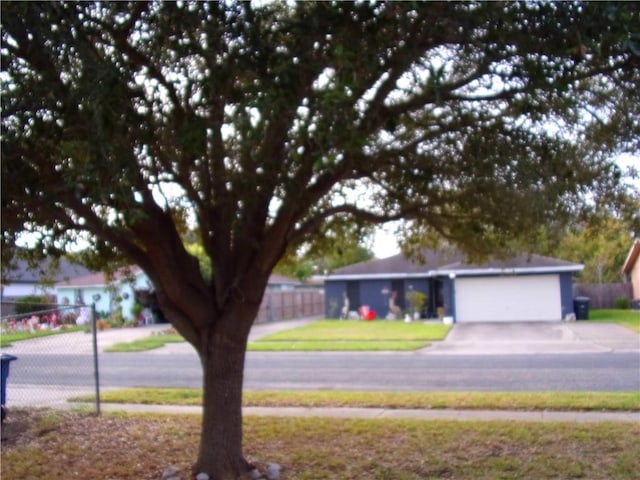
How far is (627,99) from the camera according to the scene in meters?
8.16

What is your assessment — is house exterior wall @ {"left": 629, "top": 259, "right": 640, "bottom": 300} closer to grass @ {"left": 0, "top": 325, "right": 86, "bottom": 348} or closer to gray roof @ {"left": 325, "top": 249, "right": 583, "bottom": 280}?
gray roof @ {"left": 325, "top": 249, "right": 583, "bottom": 280}

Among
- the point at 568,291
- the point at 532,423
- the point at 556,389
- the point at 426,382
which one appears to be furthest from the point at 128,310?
the point at 532,423

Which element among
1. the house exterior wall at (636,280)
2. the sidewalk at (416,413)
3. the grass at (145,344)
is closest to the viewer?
the sidewalk at (416,413)

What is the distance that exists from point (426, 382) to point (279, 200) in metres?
8.66

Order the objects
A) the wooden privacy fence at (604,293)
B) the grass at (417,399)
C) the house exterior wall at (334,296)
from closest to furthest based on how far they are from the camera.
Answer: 1. the grass at (417,399)
2. the wooden privacy fence at (604,293)
3. the house exterior wall at (334,296)

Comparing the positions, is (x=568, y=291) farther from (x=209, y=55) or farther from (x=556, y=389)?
(x=209, y=55)

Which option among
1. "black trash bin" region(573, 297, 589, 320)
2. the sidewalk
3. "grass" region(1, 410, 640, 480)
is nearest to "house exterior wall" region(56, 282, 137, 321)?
"black trash bin" region(573, 297, 589, 320)

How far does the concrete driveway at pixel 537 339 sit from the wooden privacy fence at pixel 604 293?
8.49 meters

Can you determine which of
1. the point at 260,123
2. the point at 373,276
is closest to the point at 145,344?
the point at 373,276

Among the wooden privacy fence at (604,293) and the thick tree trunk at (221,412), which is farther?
the wooden privacy fence at (604,293)

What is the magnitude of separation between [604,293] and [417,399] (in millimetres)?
31573

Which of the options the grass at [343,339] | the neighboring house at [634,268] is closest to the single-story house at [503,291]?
the grass at [343,339]

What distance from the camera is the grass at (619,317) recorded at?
30481mm

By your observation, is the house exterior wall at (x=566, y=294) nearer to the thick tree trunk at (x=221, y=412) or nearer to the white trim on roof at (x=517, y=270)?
the white trim on roof at (x=517, y=270)
